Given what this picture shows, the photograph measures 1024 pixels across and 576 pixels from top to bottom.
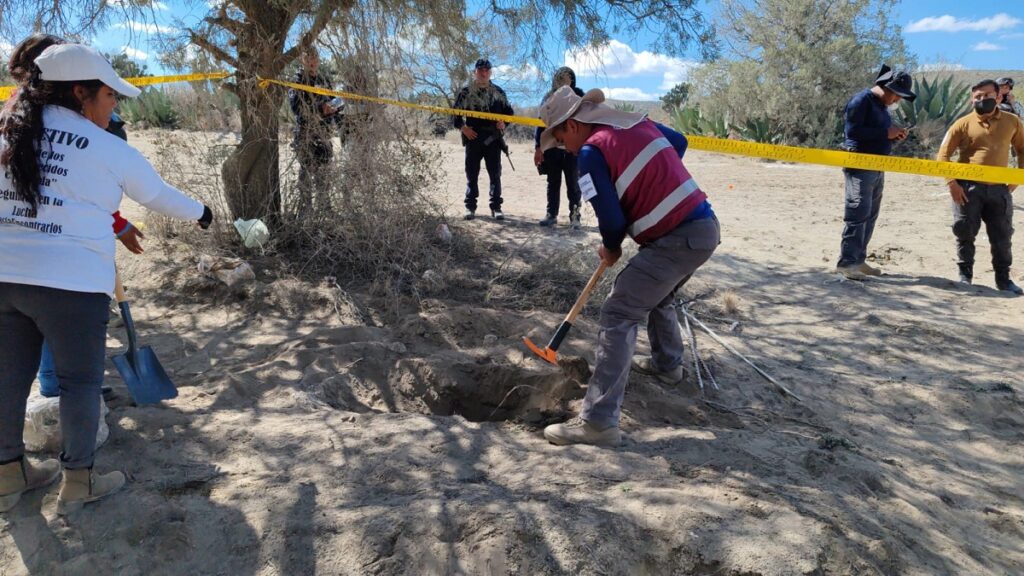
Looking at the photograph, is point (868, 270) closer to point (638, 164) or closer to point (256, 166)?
point (638, 164)

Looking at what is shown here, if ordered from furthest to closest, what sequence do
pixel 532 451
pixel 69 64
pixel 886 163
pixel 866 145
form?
pixel 866 145 < pixel 886 163 < pixel 532 451 < pixel 69 64

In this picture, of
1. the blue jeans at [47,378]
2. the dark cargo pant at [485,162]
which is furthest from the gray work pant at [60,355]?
the dark cargo pant at [485,162]

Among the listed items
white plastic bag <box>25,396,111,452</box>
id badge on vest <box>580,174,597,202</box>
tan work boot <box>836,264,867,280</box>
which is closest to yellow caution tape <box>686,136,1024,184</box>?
tan work boot <box>836,264,867,280</box>

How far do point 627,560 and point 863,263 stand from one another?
5.21 meters

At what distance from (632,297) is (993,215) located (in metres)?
4.64

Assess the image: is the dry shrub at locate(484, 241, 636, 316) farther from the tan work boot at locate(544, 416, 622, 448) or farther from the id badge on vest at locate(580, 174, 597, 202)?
the id badge on vest at locate(580, 174, 597, 202)

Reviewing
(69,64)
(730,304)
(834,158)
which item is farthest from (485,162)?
(69,64)

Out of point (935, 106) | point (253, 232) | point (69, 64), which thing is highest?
point (935, 106)

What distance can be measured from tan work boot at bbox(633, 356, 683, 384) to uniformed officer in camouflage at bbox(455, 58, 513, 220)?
3866 mm

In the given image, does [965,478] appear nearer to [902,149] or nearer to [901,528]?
[901,528]

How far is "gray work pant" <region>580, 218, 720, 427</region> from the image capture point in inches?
131

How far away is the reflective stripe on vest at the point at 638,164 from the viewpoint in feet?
10.4

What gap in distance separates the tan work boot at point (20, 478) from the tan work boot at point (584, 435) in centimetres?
209

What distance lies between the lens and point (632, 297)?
3354 mm
